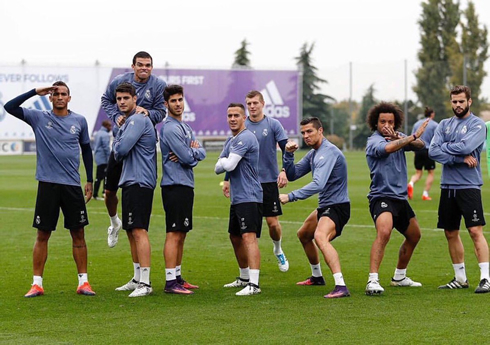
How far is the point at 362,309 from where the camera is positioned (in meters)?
8.77

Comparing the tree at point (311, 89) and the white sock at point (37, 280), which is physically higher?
the tree at point (311, 89)

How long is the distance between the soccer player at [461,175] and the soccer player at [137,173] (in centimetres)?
310

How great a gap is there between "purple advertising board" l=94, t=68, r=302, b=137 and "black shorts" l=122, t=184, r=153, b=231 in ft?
184

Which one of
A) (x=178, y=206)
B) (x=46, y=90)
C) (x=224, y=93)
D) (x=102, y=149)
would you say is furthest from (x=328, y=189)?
(x=224, y=93)

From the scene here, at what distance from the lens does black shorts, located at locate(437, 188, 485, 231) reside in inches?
397

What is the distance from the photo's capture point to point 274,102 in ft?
225

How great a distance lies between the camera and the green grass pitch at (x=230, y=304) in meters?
7.61

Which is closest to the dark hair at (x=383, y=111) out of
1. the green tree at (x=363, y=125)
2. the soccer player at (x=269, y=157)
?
the soccer player at (x=269, y=157)

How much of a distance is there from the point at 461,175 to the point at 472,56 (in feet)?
229

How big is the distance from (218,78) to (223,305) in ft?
194

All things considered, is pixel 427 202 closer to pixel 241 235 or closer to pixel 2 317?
pixel 241 235

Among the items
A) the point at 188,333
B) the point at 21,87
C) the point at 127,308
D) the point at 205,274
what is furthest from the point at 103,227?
the point at 21,87

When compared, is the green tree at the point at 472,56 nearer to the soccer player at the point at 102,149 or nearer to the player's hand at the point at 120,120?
the soccer player at the point at 102,149

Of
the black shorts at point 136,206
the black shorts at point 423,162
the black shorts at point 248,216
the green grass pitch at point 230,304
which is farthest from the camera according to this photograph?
the black shorts at point 423,162
